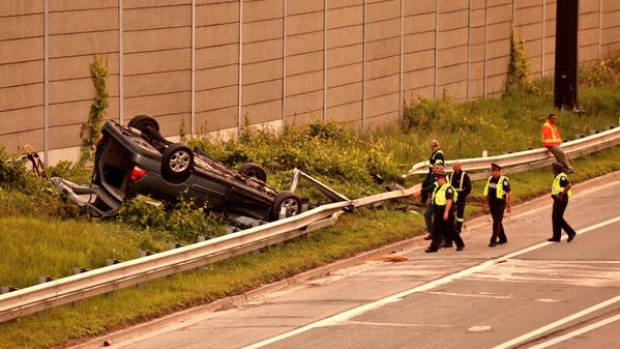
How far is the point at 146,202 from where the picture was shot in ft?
80.8

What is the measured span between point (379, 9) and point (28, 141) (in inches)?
402

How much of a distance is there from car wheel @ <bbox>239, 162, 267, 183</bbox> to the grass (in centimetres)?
78

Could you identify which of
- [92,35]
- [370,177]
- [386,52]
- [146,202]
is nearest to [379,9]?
[386,52]

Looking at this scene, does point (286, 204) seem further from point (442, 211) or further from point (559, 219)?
point (559, 219)

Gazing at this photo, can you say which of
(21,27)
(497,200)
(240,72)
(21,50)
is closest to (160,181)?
(21,50)

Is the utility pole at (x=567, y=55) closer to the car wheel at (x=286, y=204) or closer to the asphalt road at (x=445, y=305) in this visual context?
the asphalt road at (x=445, y=305)

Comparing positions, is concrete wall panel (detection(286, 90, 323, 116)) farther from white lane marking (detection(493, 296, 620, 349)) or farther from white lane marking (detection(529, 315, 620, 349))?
white lane marking (detection(529, 315, 620, 349))

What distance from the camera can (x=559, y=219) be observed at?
86.4 ft

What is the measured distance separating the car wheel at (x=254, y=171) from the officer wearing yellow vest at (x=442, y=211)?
284 centimetres

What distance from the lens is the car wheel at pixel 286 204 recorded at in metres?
25.3

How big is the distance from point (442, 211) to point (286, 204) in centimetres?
239

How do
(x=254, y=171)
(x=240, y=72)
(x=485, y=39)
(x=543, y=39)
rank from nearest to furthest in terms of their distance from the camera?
(x=254, y=171), (x=240, y=72), (x=485, y=39), (x=543, y=39)

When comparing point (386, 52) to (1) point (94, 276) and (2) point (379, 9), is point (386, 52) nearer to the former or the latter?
(2) point (379, 9)

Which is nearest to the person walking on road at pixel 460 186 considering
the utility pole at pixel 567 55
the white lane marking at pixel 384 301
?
the white lane marking at pixel 384 301
